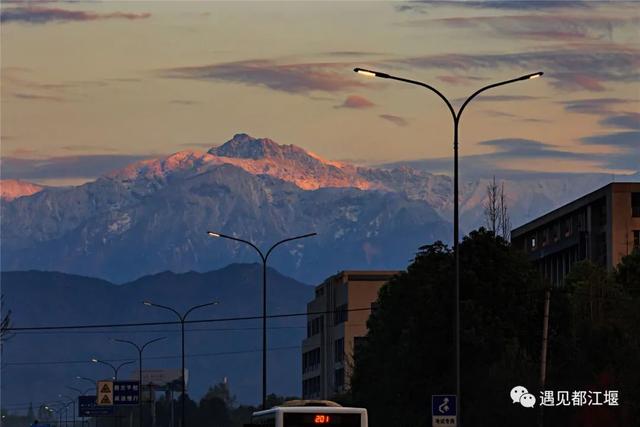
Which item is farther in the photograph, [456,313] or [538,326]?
[538,326]

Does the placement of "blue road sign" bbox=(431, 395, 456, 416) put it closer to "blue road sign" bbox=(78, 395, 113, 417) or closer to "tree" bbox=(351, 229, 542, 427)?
"tree" bbox=(351, 229, 542, 427)

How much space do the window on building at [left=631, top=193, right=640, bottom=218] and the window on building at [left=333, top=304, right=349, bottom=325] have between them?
178 feet

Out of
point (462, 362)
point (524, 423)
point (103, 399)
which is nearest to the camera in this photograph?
point (524, 423)

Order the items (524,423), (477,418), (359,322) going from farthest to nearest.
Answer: (359,322)
(477,418)
(524,423)

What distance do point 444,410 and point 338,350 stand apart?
463 ft

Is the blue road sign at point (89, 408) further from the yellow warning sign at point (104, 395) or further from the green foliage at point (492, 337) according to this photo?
the green foliage at point (492, 337)

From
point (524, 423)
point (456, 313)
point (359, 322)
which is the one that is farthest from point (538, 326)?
point (359, 322)

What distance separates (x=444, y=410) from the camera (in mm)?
50469

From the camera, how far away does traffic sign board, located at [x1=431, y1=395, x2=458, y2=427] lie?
5031 cm

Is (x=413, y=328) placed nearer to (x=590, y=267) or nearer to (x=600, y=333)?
(x=600, y=333)

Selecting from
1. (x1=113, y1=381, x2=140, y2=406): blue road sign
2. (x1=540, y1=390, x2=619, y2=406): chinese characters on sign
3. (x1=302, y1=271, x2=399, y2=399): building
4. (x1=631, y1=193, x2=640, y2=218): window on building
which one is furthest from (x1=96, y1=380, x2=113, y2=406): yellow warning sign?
(x1=540, y1=390, x2=619, y2=406): chinese characters on sign

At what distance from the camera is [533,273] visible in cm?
8300

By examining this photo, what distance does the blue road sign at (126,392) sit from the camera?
169375 mm

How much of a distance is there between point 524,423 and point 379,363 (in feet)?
94.6
